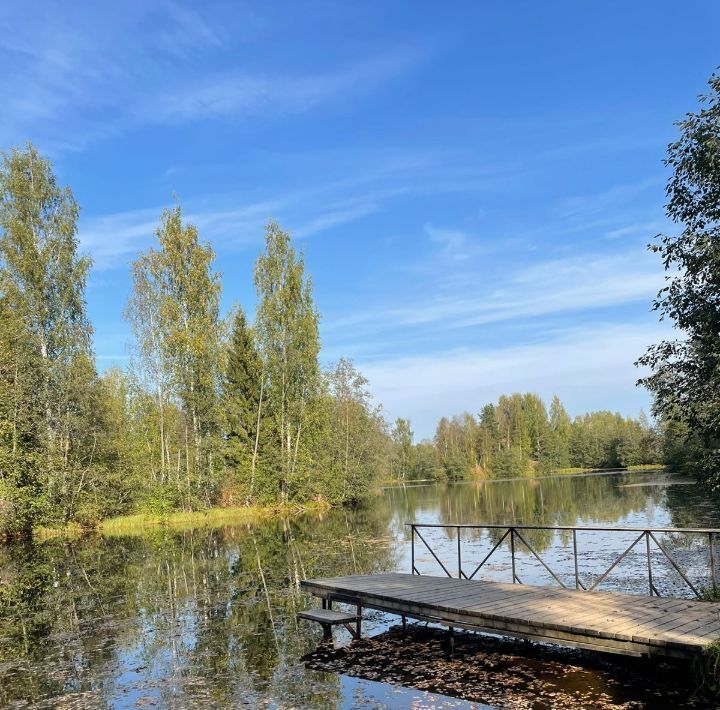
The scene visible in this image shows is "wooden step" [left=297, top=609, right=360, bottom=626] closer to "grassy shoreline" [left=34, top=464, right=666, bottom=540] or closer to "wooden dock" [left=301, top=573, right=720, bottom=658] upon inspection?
"wooden dock" [left=301, top=573, right=720, bottom=658]

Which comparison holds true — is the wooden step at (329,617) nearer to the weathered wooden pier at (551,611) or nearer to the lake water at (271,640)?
the weathered wooden pier at (551,611)

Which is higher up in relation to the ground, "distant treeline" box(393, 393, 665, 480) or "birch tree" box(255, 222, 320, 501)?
"birch tree" box(255, 222, 320, 501)

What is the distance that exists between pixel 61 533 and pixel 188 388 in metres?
11.8

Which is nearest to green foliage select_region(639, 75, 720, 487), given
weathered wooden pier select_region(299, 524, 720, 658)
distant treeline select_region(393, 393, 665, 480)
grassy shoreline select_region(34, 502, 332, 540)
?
weathered wooden pier select_region(299, 524, 720, 658)

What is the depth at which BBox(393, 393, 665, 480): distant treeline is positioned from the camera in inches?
3916

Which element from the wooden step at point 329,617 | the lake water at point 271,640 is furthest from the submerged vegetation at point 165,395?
the wooden step at point 329,617

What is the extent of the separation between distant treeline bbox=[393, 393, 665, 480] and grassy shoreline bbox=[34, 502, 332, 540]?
57432 mm

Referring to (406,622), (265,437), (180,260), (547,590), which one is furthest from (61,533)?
(547,590)

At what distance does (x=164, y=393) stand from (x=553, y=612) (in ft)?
122

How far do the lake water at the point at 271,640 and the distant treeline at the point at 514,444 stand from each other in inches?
3056

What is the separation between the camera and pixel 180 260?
41.7 meters

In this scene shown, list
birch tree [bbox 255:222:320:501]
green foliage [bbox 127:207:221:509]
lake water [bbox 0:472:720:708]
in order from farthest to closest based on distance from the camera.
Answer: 1. birch tree [bbox 255:222:320:501]
2. green foliage [bbox 127:207:221:509]
3. lake water [bbox 0:472:720:708]

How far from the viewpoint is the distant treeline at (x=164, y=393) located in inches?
1296

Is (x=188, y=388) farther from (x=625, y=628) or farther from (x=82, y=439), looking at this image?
(x=625, y=628)
